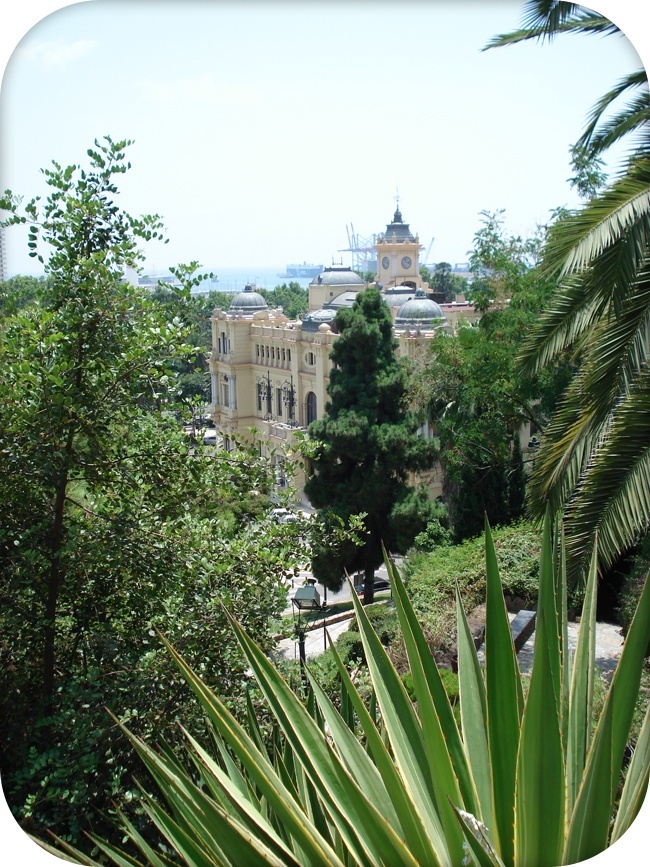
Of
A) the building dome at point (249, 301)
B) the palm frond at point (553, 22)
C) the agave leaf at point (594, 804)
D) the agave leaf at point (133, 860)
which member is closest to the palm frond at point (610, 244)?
the palm frond at point (553, 22)

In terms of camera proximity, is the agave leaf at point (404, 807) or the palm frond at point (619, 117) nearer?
the agave leaf at point (404, 807)

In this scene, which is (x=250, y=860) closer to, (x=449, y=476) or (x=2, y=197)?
(x=2, y=197)

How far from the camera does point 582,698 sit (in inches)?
73.4

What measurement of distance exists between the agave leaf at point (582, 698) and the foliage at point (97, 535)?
4.96 feet

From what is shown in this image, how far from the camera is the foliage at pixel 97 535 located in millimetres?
2873

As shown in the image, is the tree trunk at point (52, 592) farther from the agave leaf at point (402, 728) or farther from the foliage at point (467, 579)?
the foliage at point (467, 579)

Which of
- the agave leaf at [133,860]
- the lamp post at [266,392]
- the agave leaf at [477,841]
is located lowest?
the agave leaf at [133,860]

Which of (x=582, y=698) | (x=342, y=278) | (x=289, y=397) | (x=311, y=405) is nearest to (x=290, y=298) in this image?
(x=342, y=278)

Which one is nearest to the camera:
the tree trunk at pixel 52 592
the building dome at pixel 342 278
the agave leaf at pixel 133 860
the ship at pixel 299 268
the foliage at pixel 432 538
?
the agave leaf at pixel 133 860

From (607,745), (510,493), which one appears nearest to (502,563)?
(510,493)

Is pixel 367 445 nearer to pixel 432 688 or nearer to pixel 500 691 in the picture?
pixel 432 688

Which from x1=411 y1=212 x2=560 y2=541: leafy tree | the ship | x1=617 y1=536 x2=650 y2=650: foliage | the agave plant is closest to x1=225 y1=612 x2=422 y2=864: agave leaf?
the agave plant

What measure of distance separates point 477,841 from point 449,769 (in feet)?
0.81

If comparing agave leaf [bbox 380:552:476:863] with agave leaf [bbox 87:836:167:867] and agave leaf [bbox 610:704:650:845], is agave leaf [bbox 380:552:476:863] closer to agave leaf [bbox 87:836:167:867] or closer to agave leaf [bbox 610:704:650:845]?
agave leaf [bbox 610:704:650:845]
